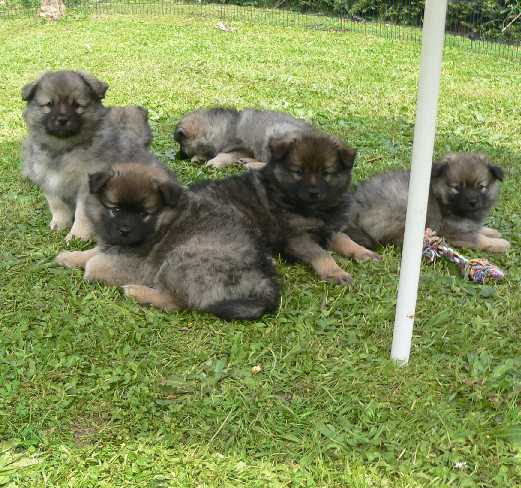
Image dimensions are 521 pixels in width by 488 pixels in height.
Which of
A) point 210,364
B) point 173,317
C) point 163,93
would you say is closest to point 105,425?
point 210,364

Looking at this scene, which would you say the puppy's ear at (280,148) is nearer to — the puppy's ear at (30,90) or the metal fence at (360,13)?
the puppy's ear at (30,90)

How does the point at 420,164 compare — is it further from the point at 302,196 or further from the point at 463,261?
the point at 463,261

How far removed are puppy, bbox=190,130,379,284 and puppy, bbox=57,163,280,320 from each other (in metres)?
0.32

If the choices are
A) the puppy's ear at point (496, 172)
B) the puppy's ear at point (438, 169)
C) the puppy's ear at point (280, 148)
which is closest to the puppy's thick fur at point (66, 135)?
the puppy's ear at point (280, 148)

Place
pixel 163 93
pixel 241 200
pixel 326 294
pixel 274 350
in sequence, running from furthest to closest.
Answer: pixel 163 93, pixel 241 200, pixel 326 294, pixel 274 350

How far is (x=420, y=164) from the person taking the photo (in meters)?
2.72

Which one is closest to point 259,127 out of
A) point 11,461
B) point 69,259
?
point 69,259

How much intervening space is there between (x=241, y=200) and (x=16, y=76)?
7.27m

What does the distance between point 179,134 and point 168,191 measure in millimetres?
2823

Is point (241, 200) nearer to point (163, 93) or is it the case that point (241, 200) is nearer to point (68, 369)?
point (68, 369)

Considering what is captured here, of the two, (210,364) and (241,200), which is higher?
(241,200)

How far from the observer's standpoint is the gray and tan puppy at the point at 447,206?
4551 mm

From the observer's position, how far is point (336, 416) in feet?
9.21

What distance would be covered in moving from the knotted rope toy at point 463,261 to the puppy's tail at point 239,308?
4.83 feet
